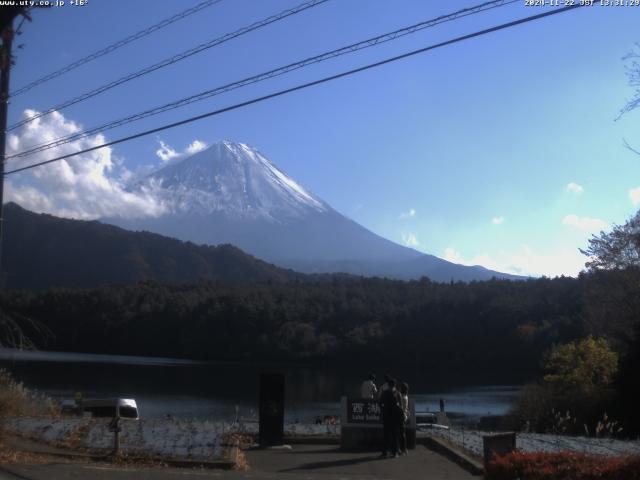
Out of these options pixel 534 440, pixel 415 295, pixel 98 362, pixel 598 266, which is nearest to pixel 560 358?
pixel 598 266

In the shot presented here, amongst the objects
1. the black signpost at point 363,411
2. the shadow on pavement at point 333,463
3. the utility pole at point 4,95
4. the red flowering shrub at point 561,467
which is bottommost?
the shadow on pavement at point 333,463

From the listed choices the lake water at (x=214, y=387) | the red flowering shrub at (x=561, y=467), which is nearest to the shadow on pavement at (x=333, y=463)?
the red flowering shrub at (x=561, y=467)

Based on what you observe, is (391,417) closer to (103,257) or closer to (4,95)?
(4,95)

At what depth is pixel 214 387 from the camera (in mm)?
58750

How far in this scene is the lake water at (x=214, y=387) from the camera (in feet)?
141

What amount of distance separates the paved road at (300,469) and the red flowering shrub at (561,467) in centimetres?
235

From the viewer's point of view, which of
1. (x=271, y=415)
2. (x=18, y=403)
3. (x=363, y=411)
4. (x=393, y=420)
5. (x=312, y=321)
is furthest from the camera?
(x=312, y=321)

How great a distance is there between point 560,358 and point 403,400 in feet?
90.1

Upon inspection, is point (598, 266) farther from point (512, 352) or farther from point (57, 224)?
point (57, 224)

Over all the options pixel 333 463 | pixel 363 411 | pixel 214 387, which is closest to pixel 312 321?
pixel 214 387

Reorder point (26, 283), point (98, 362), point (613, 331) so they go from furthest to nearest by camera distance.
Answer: point (26, 283) < point (98, 362) < point (613, 331)

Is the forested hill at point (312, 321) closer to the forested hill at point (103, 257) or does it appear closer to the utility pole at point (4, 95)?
the forested hill at point (103, 257)

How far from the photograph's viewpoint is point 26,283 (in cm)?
14288

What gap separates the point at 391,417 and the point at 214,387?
47.1m
